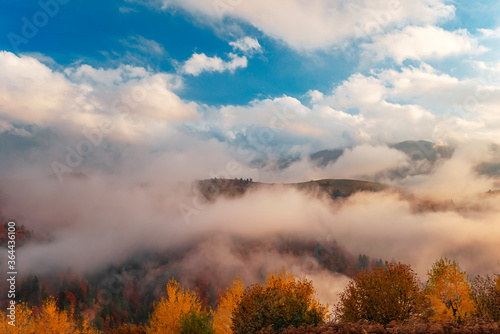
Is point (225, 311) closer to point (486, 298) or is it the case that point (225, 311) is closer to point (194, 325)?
point (194, 325)

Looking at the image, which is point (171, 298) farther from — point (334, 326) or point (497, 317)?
point (497, 317)

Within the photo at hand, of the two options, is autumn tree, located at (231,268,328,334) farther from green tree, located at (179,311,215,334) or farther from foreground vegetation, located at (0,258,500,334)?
green tree, located at (179,311,215,334)

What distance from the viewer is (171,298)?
69.4 meters

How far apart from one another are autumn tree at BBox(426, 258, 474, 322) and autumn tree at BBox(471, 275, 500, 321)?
0.92 metres

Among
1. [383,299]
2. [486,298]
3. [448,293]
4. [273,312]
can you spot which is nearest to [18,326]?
[273,312]

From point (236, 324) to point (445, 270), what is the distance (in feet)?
120

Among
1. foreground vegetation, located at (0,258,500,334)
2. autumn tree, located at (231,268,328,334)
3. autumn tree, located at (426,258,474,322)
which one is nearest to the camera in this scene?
foreground vegetation, located at (0,258,500,334)

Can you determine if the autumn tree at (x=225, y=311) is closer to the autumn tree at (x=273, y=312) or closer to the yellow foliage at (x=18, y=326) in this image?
the autumn tree at (x=273, y=312)

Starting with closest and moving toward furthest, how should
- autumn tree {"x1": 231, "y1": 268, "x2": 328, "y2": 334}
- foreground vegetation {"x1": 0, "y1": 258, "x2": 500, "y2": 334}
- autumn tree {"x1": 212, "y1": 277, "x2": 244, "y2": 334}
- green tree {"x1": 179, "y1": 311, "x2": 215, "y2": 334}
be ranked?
foreground vegetation {"x1": 0, "y1": 258, "x2": 500, "y2": 334} → autumn tree {"x1": 231, "y1": 268, "x2": 328, "y2": 334} → green tree {"x1": 179, "y1": 311, "x2": 215, "y2": 334} → autumn tree {"x1": 212, "y1": 277, "x2": 244, "y2": 334}

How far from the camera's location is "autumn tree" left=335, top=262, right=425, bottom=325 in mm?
34906

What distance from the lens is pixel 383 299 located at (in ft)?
116

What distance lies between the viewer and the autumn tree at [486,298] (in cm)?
3940

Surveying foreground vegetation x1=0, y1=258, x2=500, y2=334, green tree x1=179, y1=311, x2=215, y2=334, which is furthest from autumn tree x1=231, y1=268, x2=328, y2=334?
green tree x1=179, y1=311, x2=215, y2=334

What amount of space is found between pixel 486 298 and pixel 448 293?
6.27 metres
